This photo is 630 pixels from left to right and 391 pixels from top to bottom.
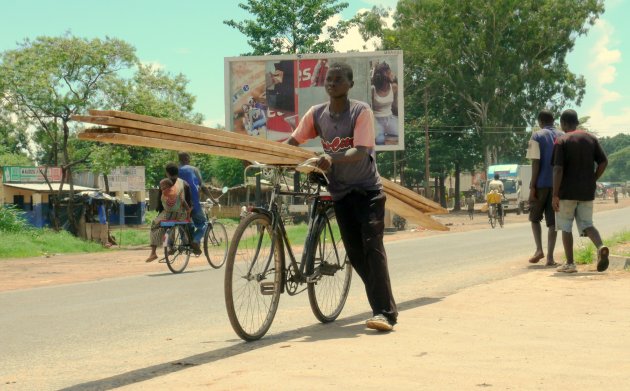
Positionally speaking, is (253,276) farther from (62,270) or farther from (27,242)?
(27,242)

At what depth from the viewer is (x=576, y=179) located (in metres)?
10.5

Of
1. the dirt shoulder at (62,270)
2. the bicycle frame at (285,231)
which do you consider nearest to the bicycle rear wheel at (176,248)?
the dirt shoulder at (62,270)

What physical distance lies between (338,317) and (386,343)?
1667 mm

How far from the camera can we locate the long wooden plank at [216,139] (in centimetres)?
502

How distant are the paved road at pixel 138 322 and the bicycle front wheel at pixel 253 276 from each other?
6.3 inches

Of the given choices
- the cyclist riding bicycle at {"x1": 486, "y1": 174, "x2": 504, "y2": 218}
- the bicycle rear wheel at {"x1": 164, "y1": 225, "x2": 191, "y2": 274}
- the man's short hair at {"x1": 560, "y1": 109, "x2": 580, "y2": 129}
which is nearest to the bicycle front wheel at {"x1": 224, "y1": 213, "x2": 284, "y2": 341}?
the man's short hair at {"x1": 560, "y1": 109, "x2": 580, "y2": 129}

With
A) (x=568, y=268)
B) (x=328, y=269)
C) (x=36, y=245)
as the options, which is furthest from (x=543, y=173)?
(x=36, y=245)

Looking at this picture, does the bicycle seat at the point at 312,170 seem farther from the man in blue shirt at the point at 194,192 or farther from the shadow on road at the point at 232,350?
the man in blue shirt at the point at 194,192

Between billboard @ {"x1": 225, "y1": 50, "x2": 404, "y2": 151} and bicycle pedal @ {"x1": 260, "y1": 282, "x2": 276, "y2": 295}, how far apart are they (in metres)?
27.5

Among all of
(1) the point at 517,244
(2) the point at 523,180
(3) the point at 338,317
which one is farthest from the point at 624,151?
(3) the point at 338,317

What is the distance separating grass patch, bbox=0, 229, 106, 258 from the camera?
77.6 ft

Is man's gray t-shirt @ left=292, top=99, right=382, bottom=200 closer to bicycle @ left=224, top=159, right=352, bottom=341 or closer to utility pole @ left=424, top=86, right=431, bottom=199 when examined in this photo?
bicycle @ left=224, top=159, right=352, bottom=341

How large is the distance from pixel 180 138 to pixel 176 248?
8.10 metres

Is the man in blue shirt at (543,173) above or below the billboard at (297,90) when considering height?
below
